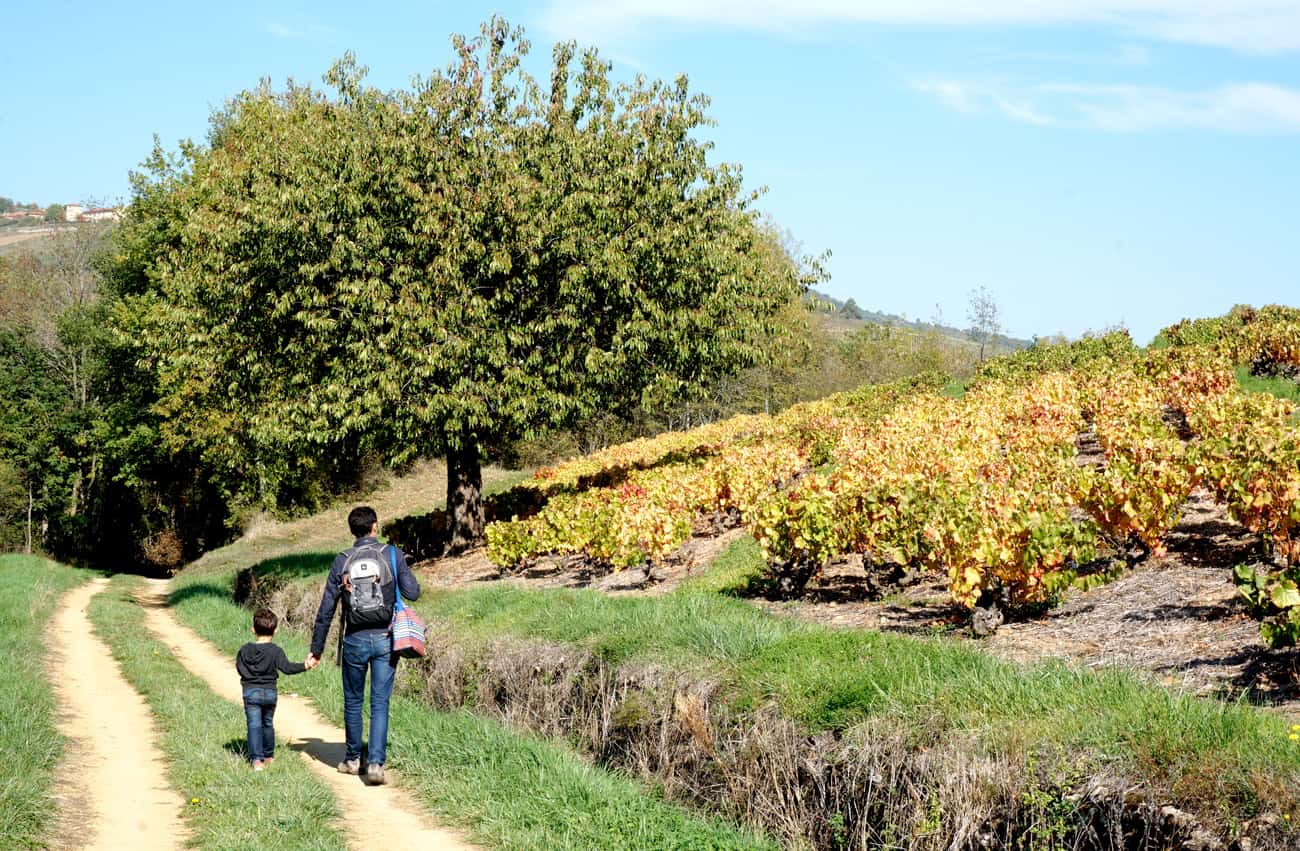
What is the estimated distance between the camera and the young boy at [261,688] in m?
8.22

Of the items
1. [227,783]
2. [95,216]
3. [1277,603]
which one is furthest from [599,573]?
[95,216]

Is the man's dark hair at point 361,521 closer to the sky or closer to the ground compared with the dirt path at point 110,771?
closer to the sky

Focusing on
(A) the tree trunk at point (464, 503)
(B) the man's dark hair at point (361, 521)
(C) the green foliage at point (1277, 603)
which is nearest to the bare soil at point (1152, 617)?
(C) the green foliage at point (1277, 603)

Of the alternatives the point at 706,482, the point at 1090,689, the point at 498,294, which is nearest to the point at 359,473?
the point at 498,294

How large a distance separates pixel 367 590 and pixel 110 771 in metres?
2.67

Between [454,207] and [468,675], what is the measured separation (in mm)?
9703

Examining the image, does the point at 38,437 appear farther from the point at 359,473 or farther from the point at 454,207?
the point at 454,207

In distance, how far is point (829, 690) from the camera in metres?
7.20

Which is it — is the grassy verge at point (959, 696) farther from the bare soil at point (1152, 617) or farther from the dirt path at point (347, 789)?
the dirt path at point (347, 789)

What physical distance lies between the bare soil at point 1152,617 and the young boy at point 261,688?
5.10 m

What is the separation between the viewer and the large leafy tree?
57.9 ft

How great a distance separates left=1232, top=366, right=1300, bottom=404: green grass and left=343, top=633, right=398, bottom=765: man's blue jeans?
58.8 ft

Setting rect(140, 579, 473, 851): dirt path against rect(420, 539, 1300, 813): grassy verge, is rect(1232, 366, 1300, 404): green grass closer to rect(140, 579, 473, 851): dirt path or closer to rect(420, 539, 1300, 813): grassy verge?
rect(420, 539, 1300, 813): grassy verge

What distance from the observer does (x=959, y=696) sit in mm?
6516
